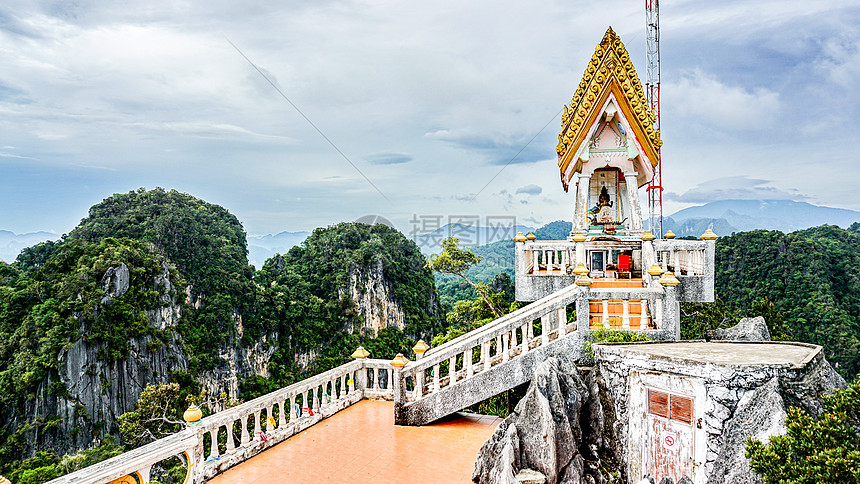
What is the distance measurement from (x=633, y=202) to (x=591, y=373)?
5041 millimetres

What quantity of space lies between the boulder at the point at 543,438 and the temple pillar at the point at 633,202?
5182 millimetres

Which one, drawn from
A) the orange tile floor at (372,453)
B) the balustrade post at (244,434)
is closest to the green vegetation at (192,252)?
the orange tile floor at (372,453)

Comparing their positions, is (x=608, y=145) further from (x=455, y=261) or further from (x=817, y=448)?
Result: (x=817, y=448)

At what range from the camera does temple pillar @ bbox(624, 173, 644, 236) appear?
10.3 metres

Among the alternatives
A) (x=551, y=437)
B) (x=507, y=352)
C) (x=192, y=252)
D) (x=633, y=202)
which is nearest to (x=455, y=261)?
(x=633, y=202)

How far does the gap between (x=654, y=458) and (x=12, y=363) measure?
105ft

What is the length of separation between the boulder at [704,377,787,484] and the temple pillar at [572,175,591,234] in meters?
6.16

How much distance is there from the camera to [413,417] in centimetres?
785

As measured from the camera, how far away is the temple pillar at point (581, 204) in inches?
419

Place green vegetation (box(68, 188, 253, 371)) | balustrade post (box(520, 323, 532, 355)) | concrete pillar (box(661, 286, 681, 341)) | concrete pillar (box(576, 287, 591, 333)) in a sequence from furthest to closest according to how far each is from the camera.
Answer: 1. green vegetation (box(68, 188, 253, 371))
2. balustrade post (box(520, 323, 532, 355))
3. concrete pillar (box(576, 287, 591, 333))
4. concrete pillar (box(661, 286, 681, 341))

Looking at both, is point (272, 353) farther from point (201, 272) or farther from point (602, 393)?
point (602, 393)

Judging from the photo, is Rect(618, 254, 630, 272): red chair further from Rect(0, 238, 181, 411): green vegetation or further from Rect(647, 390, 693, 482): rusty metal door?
Rect(0, 238, 181, 411): green vegetation

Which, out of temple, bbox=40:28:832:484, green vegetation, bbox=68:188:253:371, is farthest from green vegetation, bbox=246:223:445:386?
temple, bbox=40:28:832:484

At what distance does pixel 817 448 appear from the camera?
4.04 metres
